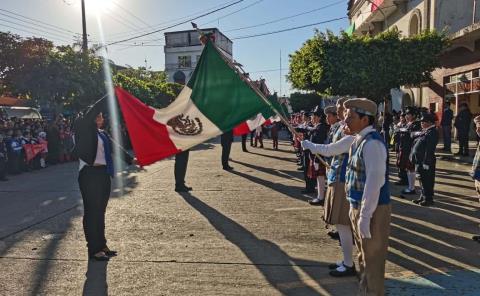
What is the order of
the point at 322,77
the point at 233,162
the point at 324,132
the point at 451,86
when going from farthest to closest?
the point at 451,86 < the point at 322,77 < the point at 233,162 < the point at 324,132

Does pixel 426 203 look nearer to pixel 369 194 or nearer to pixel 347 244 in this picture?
pixel 347 244

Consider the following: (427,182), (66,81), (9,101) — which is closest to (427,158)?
(427,182)

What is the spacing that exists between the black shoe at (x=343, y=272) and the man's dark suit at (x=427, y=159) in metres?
4.12

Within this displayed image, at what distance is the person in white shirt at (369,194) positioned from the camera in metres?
3.58

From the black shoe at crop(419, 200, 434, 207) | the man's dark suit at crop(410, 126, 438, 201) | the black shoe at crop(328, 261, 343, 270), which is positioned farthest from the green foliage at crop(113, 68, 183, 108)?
the black shoe at crop(328, 261, 343, 270)

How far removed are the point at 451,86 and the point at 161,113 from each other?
60.0 ft

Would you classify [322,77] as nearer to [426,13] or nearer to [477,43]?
[477,43]

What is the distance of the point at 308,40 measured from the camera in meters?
18.0

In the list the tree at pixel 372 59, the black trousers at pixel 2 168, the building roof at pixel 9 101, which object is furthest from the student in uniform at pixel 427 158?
the building roof at pixel 9 101

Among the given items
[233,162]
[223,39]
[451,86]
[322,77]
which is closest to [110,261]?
[233,162]

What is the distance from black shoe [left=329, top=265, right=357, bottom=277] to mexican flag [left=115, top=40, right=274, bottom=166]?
240 centimetres

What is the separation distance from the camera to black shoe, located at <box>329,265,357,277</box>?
484 cm

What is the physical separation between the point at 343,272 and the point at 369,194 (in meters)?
1.61

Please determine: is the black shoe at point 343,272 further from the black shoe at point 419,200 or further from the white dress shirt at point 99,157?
the black shoe at point 419,200
